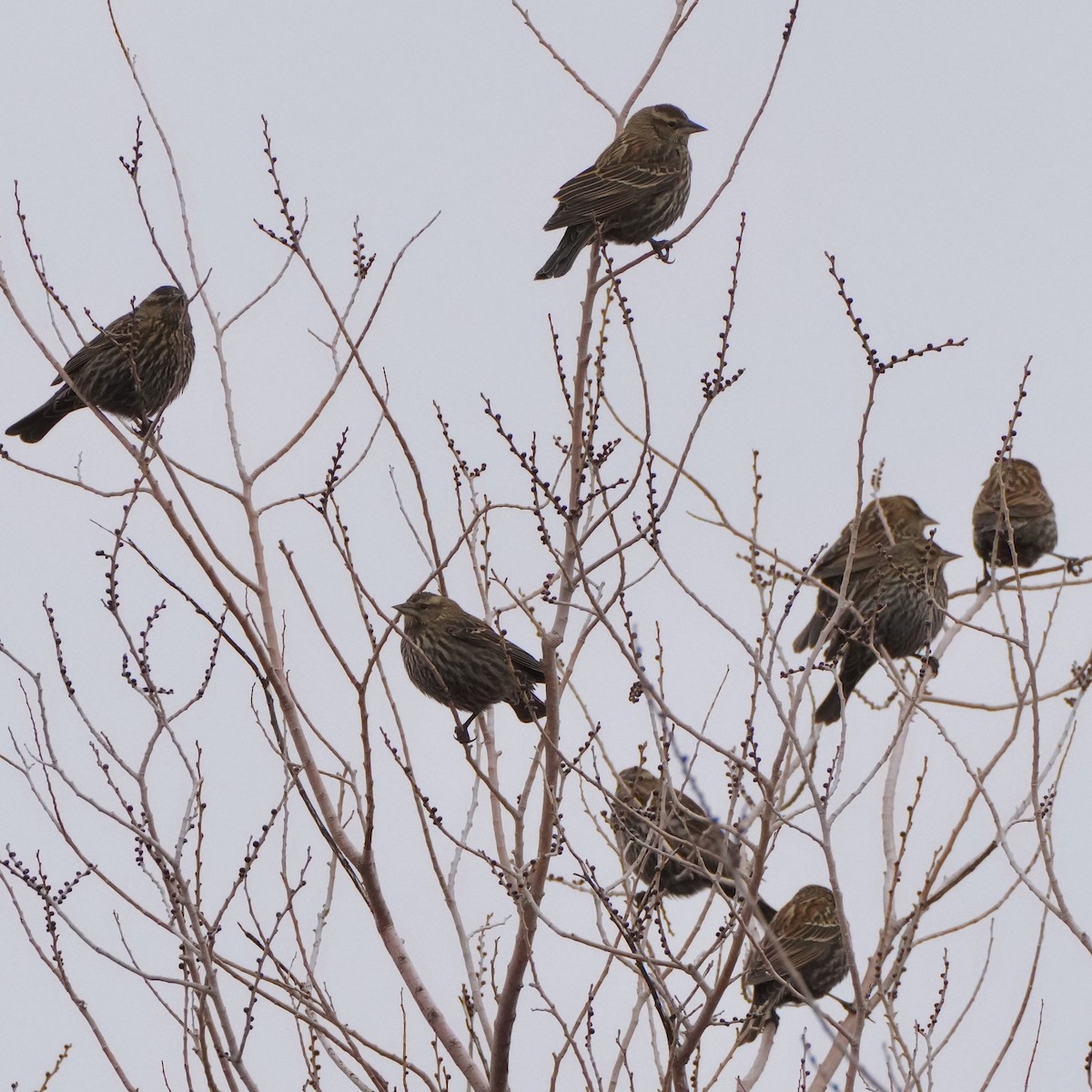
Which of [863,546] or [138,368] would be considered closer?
[138,368]

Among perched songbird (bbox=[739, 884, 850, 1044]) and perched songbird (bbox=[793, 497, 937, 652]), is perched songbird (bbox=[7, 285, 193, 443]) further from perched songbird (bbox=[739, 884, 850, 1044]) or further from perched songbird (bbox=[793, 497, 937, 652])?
perched songbird (bbox=[739, 884, 850, 1044])

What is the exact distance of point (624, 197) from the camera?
8.86 meters

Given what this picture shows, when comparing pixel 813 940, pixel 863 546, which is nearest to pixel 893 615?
pixel 863 546

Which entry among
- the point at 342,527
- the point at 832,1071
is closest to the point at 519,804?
the point at 342,527

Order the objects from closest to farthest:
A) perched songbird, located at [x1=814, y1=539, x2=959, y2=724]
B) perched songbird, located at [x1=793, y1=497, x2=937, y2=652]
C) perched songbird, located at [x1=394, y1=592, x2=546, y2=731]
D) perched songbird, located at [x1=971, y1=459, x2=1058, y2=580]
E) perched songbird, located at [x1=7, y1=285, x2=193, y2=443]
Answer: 1. perched songbird, located at [x1=394, y1=592, x2=546, y2=731]
2. perched songbird, located at [x1=7, y1=285, x2=193, y2=443]
3. perched songbird, located at [x1=793, y1=497, x2=937, y2=652]
4. perched songbird, located at [x1=814, y1=539, x2=959, y2=724]
5. perched songbird, located at [x1=971, y1=459, x2=1058, y2=580]

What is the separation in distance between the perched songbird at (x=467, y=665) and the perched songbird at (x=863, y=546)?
1499 mm

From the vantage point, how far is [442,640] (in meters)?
8.12

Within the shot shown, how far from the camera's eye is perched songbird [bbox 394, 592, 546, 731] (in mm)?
7621

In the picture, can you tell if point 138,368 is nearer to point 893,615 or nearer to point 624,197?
point 624,197

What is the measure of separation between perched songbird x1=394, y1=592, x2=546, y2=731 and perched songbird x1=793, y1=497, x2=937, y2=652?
4.92 ft

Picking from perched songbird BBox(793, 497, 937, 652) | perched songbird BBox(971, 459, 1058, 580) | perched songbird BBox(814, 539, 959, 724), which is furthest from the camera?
perched songbird BBox(971, 459, 1058, 580)

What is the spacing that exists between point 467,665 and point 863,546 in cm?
290

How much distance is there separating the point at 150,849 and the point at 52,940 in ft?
1.82

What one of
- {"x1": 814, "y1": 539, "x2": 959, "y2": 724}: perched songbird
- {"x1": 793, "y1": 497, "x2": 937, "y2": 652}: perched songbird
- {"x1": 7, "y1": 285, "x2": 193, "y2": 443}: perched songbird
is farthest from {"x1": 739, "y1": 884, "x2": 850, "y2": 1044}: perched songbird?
{"x1": 7, "y1": 285, "x2": 193, "y2": 443}: perched songbird
